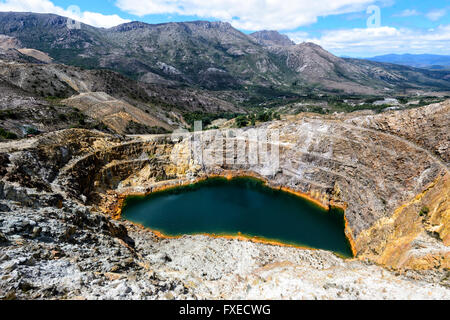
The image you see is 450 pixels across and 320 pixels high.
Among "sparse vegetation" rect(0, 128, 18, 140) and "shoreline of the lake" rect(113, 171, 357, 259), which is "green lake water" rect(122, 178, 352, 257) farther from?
"sparse vegetation" rect(0, 128, 18, 140)

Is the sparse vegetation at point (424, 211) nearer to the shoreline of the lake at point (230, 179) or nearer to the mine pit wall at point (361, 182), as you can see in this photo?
the mine pit wall at point (361, 182)

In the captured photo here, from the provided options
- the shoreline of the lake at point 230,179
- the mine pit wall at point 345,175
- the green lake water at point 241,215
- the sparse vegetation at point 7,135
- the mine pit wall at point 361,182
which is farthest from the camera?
the sparse vegetation at point 7,135

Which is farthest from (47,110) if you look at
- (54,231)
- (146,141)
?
(54,231)

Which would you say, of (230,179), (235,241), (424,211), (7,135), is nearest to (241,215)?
(235,241)

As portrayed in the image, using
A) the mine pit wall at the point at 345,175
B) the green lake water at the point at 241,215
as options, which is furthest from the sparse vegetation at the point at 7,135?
the green lake water at the point at 241,215

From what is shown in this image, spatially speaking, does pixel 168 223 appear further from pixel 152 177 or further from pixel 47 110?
pixel 47 110

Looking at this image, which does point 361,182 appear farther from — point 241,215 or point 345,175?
point 241,215
